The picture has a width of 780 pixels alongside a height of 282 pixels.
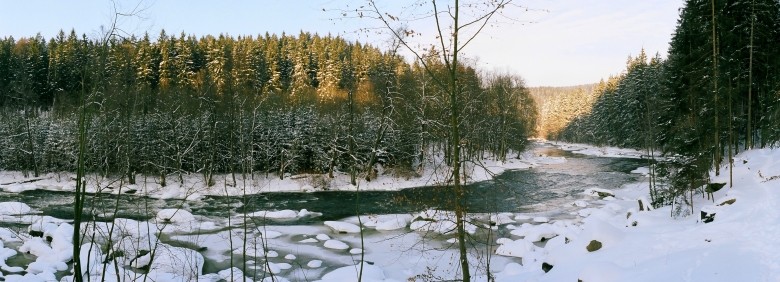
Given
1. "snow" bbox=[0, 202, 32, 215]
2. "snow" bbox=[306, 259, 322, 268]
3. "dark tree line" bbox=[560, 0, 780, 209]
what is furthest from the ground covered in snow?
"dark tree line" bbox=[560, 0, 780, 209]

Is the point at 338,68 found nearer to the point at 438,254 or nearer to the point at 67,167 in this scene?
the point at 67,167

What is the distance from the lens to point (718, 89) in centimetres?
2223

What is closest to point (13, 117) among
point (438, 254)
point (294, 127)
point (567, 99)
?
point (294, 127)

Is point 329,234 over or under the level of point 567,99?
under

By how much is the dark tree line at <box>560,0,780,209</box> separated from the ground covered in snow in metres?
1.73

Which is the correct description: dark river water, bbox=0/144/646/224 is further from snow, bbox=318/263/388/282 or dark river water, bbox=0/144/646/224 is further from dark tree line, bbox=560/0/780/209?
snow, bbox=318/263/388/282

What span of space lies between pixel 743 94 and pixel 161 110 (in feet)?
143

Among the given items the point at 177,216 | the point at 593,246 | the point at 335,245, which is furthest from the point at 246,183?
the point at 593,246

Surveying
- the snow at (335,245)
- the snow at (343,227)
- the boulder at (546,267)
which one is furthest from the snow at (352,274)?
the snow at (343,227)

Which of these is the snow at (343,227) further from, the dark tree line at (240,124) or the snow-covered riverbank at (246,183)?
the snow-covered riverbank at (246,183)

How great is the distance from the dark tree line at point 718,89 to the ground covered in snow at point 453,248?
68.2 inches

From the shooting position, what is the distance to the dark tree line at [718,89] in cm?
2097

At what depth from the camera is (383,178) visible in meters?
37.8

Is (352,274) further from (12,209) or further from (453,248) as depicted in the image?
(12,209)
